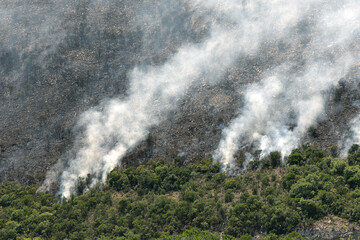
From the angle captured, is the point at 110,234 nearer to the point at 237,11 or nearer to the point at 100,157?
the point at 100,157

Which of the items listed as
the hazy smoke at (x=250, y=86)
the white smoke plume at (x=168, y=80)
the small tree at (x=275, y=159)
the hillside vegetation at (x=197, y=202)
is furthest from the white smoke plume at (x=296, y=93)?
the white smoke plume at (x=168, y=80)

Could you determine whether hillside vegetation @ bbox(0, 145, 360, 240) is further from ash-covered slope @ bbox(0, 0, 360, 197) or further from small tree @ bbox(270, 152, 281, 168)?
ash-covered slope @ bbox(0, 0, 360, 197)

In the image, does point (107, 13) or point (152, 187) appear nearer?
point (152, 187)

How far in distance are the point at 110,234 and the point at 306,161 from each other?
987 inches

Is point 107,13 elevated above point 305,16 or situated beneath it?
elevated above

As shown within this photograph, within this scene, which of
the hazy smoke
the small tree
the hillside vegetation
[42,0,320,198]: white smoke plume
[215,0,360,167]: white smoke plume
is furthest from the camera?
[42,0,320,198]: white smoke plume

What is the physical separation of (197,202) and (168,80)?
86.8 ft

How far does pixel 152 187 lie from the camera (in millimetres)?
60219

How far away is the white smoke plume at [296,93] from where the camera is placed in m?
61.1

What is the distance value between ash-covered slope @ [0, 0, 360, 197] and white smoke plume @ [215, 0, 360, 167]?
0.54 ft

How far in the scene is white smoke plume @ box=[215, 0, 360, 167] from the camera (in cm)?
6106

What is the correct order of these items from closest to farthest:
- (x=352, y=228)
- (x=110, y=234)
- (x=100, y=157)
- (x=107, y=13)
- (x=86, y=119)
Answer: (x=352, y=228), (x=110, y=234), (x=100, y=157), (x=86, y=119), (x=107, y=13)

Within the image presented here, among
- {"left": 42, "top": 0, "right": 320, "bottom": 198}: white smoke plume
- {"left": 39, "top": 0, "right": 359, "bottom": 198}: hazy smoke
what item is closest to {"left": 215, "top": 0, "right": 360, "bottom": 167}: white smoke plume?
{"left": 39, "top": 0, "right": 359, "bottom": 198}: hazy smoke

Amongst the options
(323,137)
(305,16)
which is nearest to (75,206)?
(323,137)
